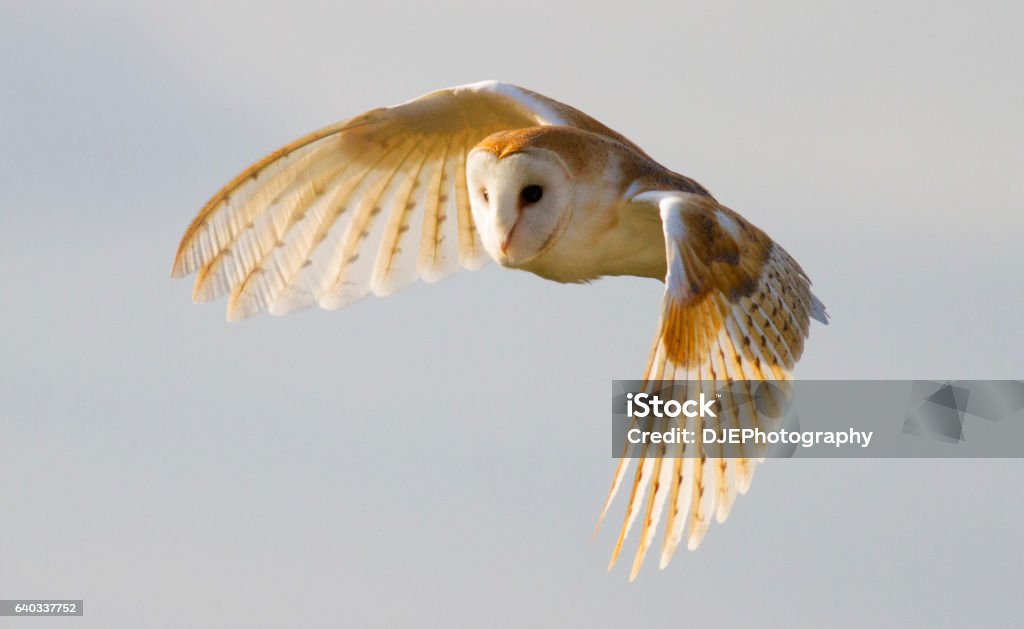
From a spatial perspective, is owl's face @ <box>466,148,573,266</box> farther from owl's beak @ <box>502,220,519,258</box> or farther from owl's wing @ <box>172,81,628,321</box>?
owl's wing @ <box>172,81,628,321</box>

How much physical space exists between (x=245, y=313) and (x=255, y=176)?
0.91 metres

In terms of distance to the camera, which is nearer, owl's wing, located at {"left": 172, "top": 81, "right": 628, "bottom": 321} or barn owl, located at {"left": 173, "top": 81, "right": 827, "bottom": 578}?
barn owl, located at {"left": 173, "top": 81, "right": 827, "bottom": 578}

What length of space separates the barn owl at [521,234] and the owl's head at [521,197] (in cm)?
1

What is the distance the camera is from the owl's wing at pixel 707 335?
9055 millimetres

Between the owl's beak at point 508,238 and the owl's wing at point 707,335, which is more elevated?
the owl's beak at point 508,238

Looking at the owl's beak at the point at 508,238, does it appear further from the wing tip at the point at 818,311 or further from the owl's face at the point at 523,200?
the wing tip at the point at 818,311

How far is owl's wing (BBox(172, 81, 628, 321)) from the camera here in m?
12.3

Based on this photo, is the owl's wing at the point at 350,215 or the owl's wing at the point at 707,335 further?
the owl's wing at the point at 350,215

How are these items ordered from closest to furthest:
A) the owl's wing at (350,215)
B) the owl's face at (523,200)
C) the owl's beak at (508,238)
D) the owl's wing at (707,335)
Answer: the owl's wing at (707,335)
the owl's face at (523,200)
the owl's beak at (508,238)
the owl's wing at (350,215)

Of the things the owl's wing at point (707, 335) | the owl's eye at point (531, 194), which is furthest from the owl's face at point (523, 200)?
the owl's wing at point (707, 335)

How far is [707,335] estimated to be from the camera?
9.39 meters

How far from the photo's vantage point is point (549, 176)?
403 inches

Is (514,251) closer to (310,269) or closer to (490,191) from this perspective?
(490,191)

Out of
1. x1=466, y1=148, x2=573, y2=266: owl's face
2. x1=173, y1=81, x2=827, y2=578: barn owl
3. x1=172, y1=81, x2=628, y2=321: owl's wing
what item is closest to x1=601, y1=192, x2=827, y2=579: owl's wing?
x1=173, y1=81, x2=827, y2=578: barn owl
